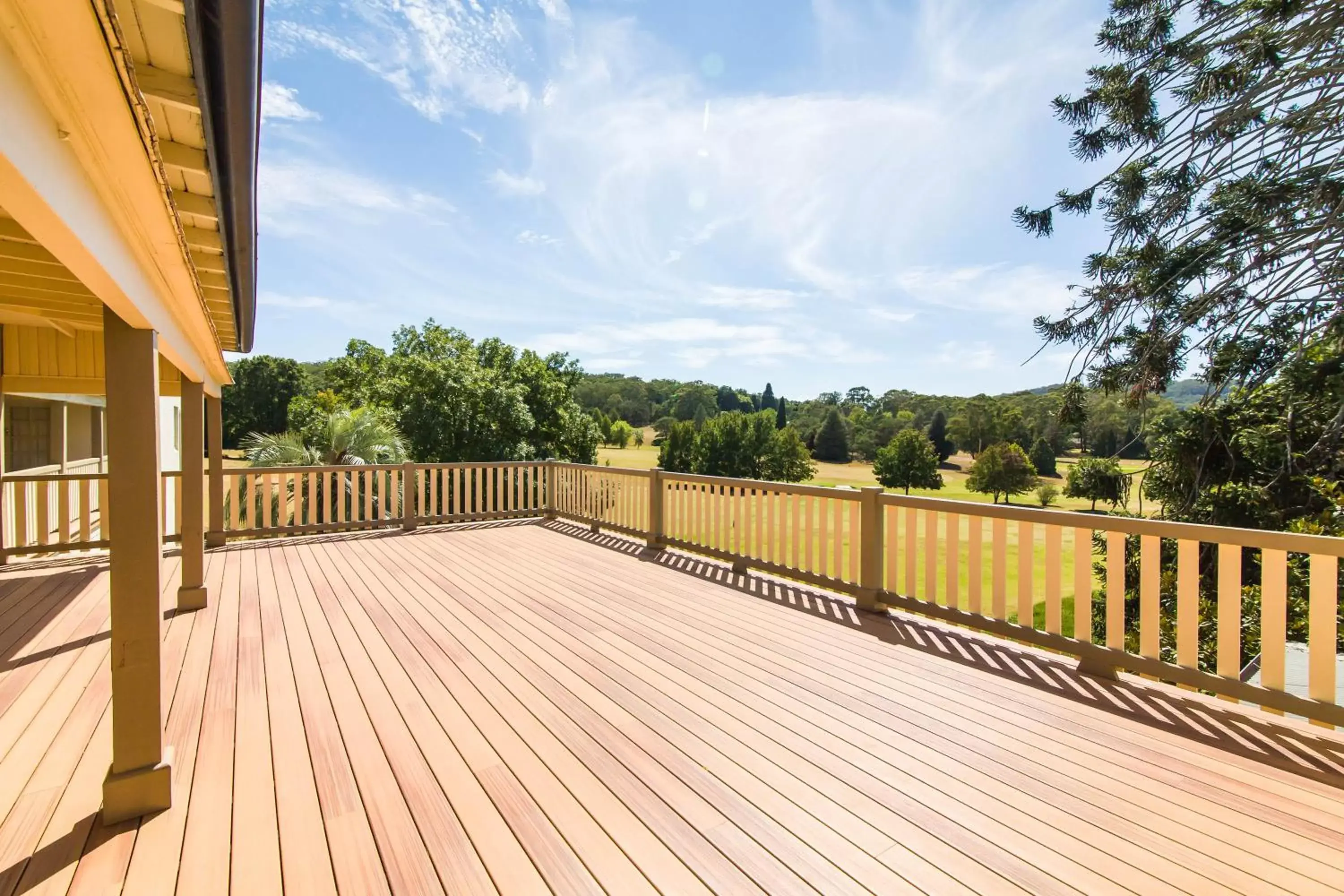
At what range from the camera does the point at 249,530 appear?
19.6 feet

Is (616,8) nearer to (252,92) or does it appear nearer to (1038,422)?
(252,92)

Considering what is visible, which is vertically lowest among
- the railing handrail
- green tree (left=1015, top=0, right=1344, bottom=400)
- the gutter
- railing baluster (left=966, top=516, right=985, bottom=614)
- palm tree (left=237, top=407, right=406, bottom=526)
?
railing baluster (left=966, top=516, right=985, bottom=614)

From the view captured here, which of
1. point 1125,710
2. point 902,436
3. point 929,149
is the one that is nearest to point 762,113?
point 929,149

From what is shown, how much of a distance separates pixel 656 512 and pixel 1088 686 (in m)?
3.86

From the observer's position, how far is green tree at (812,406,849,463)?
204ft

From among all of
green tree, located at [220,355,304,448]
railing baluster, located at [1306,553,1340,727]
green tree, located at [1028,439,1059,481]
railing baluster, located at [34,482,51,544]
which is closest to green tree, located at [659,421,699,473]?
green tree, located at [1028,439,1059,481]

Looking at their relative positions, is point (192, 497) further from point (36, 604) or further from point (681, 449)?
point (681, 449)

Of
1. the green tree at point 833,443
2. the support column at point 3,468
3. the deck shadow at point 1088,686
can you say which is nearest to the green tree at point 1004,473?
the green tree at point 833,443

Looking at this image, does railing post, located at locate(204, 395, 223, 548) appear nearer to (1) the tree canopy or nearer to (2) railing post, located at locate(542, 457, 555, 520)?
(2) railing post, located at locate(542, 457, 555, 520)

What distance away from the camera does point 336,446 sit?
31.8ft

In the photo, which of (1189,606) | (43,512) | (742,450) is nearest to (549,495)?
(43,512)

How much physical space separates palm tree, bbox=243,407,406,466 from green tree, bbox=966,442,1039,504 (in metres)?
38.0

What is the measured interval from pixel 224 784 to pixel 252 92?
211 centimetres

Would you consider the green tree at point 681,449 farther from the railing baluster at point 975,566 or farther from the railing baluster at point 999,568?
the railing baluster at point 999,568
